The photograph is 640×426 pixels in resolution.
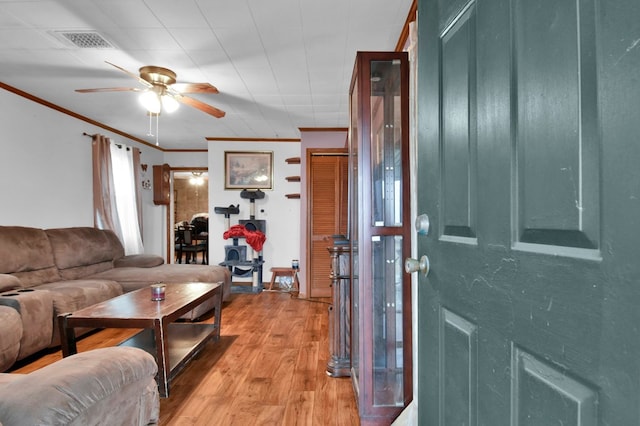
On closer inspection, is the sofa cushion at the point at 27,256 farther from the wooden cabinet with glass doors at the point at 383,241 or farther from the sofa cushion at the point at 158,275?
the wooden cabinet with glass doors at the point at 383,241

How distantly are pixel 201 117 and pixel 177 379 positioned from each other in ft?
11.3

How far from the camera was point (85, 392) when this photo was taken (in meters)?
1.06

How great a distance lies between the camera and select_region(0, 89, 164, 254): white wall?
373 centimetres

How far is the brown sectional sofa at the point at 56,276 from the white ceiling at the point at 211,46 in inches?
62.9

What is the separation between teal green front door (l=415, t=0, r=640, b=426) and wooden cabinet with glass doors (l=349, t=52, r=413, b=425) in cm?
91

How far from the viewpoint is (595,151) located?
19.8 inches

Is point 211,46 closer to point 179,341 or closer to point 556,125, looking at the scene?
point 179,341

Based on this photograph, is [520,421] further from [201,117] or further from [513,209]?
[201,117]

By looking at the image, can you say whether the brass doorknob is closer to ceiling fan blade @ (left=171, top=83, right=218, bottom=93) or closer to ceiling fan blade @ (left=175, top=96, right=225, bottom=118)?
ceiling fan blade @ (left=171, top=83, right=218, bottom=93)

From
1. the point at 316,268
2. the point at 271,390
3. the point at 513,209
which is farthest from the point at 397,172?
the point at 316,268

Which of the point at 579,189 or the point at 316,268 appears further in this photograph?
the point at 316,268

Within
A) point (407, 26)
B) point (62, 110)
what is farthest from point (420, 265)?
point (62, 110)

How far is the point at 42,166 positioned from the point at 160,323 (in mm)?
3268

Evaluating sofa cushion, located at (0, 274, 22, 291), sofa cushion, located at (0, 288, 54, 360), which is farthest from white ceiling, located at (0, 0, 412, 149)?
sofa cushion, located at (0, 288, 54, 360)
